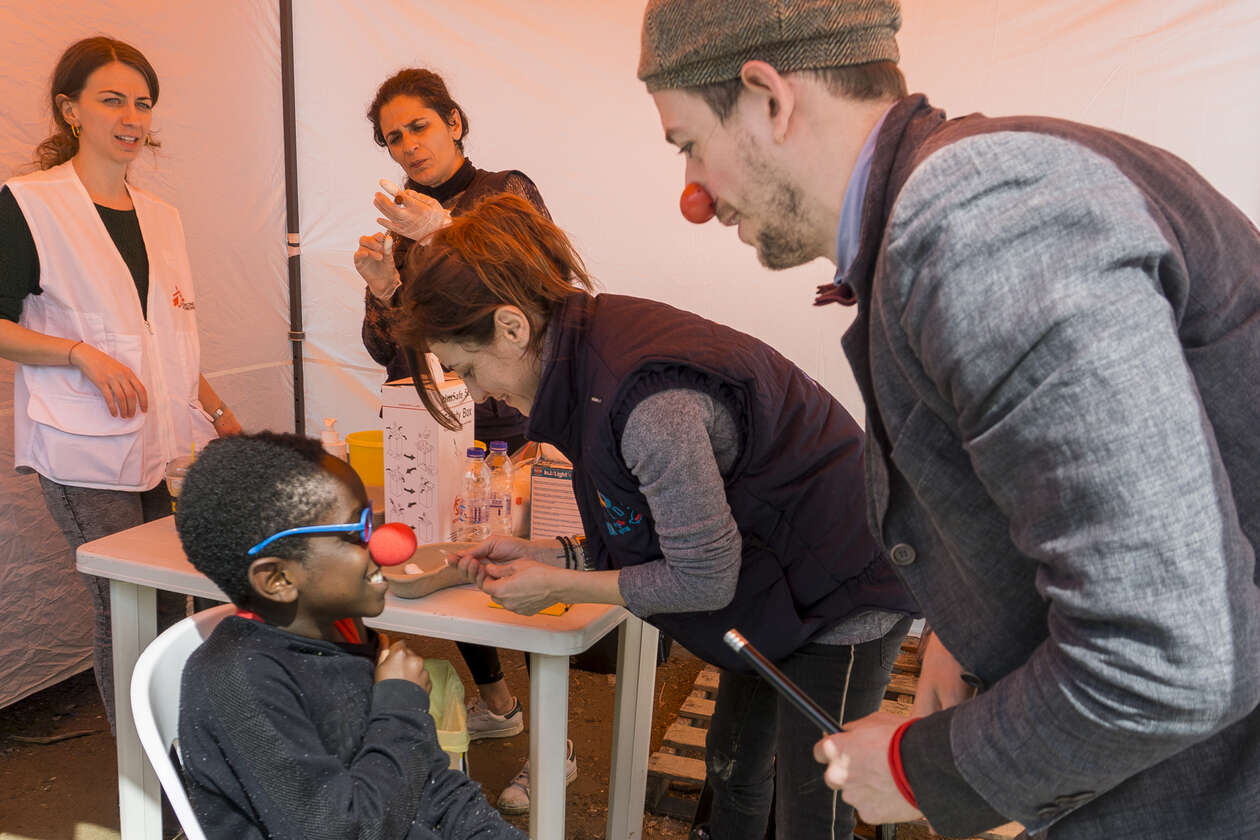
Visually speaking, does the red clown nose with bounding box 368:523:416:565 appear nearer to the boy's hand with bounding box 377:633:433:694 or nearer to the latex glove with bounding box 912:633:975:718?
the boy's hand with bounding box 377:633:433:694

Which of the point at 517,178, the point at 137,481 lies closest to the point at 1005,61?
the point at 517,178

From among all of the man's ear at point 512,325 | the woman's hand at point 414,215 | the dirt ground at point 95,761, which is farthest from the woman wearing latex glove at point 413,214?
the dirt ground at point 95,761

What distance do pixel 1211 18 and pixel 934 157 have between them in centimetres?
264

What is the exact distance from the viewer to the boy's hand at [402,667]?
132 centimetres

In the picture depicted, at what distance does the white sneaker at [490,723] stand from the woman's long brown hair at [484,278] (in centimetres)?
154

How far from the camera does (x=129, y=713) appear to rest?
176cm

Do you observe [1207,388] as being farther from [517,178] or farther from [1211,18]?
[1211,18]

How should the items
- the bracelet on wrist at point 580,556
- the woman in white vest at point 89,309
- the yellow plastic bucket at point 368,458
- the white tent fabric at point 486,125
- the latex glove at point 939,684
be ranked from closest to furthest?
the latex glove at point 939,684, the bracelet on wrist at point 580,556, the yellow plastic bucket at point 368,458, the woman in white vest at point 89,309, the white tent fabric at point 486,125

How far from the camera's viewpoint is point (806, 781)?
1.39 meters

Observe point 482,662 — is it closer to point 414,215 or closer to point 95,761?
point 95,761

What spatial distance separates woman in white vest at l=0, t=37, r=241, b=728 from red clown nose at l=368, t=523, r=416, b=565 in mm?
1179

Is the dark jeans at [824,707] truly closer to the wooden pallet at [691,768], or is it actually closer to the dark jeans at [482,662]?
the wooden pallet at [691,768]

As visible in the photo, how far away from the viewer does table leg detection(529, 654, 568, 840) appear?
1.46 m

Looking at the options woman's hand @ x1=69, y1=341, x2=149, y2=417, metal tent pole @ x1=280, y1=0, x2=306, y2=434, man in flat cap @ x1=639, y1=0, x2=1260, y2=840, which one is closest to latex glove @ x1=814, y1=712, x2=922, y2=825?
man in flat cap @ x1=639, y1=0, x2=1260, y2=840
